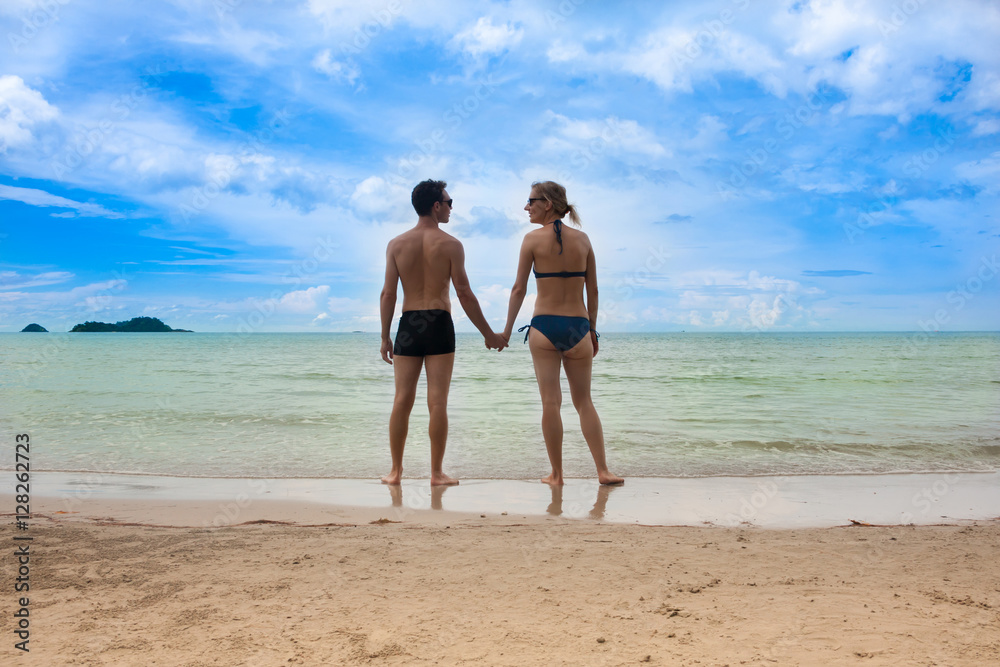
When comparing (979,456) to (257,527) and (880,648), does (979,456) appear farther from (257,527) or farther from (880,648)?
(257,527)

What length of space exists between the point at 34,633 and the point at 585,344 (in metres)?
3.92

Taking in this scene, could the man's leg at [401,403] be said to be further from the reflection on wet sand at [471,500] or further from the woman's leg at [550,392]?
the woman's leg at [550,392]

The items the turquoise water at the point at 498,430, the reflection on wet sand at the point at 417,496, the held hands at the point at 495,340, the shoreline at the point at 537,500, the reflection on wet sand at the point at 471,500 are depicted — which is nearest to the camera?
the shoreline at the point at 537,500

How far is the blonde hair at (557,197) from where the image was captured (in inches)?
205

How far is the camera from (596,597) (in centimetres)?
256

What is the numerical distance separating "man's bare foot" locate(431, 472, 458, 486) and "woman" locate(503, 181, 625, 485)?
853 millimetres

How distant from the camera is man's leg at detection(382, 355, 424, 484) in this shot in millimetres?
5359

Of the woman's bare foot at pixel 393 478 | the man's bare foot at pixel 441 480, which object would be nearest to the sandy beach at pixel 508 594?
the man's bare foot at pixel 441 480

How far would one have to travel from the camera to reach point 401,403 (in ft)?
17.7

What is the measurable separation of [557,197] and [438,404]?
79.7 inches

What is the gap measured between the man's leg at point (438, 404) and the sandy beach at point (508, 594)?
1.51m

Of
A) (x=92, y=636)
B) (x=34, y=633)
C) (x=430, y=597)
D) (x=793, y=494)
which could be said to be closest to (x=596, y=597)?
(x=430, y=597)

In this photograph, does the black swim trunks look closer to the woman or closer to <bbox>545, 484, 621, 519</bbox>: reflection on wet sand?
the woman

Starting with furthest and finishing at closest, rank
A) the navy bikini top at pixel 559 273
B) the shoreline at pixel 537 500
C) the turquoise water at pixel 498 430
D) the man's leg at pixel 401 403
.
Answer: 1. the turquoise water at pixel 498 430
2. the man's leg at pixel 401 403
3. the navy bikini top at pixel 559 273
4. the shoreline at pixel 537 500
